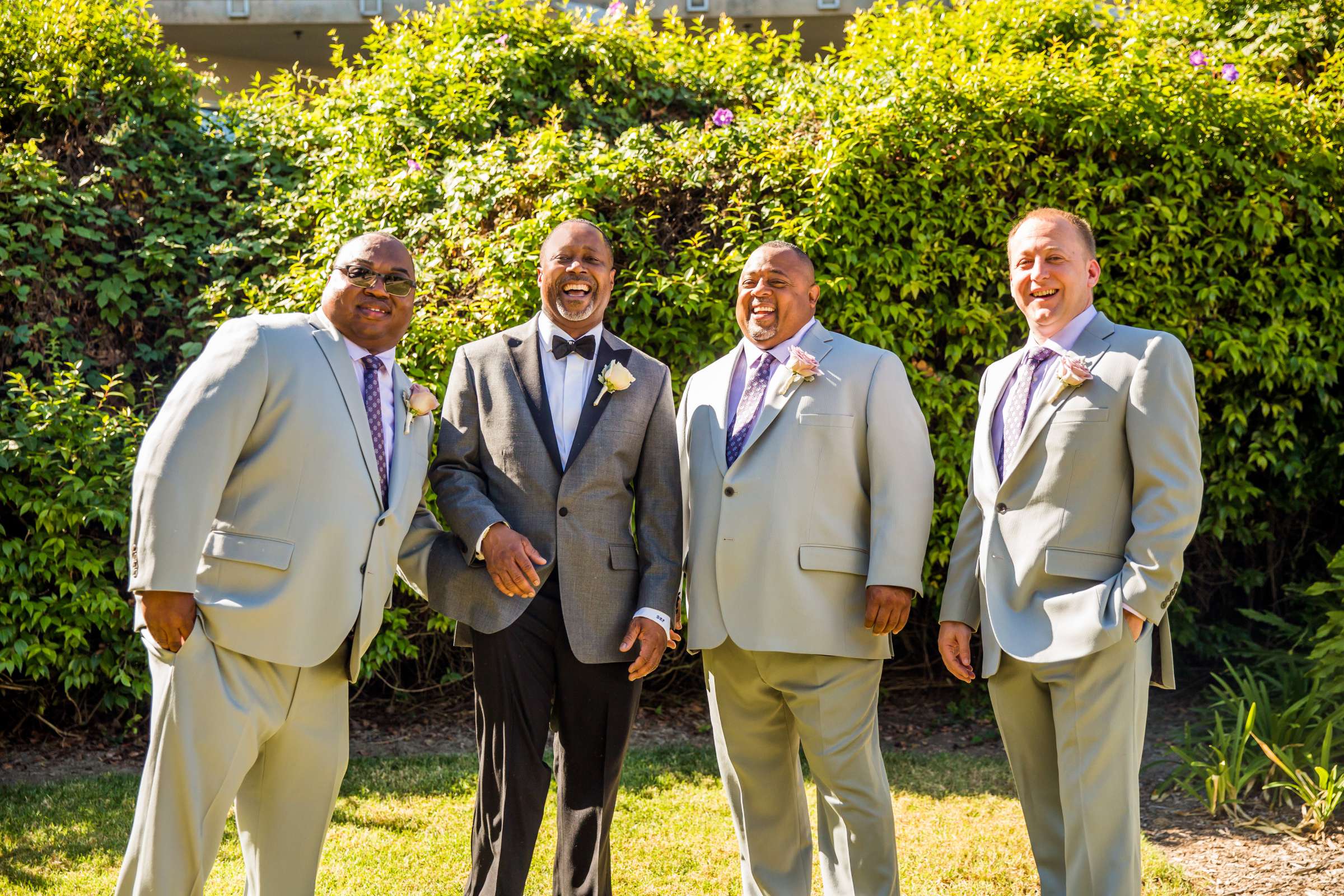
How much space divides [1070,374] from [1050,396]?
10 centimetres

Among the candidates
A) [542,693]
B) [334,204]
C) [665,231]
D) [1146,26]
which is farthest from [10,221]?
[1146,26]

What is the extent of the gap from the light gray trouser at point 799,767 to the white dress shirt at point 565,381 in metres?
0.40

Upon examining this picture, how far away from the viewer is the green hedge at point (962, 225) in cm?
610

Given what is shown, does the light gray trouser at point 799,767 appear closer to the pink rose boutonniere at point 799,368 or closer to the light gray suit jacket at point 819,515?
the light gray suit jacket at point 819,515

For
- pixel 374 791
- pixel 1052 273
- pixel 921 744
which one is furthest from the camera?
pixel 921 744

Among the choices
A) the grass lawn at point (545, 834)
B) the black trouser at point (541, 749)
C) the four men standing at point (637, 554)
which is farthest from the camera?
the grass lawn at point (545, 834)

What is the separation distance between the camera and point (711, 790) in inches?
224

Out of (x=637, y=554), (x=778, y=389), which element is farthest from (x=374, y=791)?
(x=778, y=389)

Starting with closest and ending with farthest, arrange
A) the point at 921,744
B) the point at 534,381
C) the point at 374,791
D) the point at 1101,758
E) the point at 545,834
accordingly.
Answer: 1. the point at 1101,758
2. the point at 534,381
3. the point at 545,834
4. the point at 374,791
5. the point at 921,744

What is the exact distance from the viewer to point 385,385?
139 inches

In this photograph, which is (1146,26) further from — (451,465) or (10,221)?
(10,221)

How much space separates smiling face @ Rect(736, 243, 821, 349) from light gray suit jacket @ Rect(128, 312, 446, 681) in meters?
1.36

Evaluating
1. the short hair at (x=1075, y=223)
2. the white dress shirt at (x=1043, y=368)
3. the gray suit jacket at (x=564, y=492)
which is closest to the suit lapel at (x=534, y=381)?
the gray suit jacket at (x=564, y=492)

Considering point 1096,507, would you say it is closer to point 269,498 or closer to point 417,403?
point 417,403
